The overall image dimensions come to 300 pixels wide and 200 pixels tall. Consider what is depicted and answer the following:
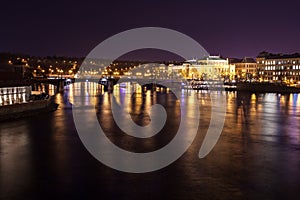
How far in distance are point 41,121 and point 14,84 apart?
122 inches

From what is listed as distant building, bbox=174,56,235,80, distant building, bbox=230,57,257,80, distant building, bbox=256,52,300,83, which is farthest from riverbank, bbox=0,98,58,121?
distant building, bbox=174,56,235,80

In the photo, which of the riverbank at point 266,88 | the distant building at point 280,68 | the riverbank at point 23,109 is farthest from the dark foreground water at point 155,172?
the distant building at point 280,68

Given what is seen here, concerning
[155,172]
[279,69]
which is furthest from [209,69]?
[155,172]

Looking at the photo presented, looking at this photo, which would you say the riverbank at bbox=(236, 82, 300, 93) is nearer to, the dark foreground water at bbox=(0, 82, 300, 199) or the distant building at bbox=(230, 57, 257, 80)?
the distant building at bbox=(230, 57, 257, 80)

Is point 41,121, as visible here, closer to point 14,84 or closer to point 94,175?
point 14,84

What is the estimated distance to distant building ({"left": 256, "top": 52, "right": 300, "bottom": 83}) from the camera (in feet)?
199

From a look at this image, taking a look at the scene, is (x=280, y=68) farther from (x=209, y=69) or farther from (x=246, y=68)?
(x=209, y=69)

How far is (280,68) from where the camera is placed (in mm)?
64062

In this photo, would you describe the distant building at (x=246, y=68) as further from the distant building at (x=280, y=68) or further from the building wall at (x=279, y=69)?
the building wall at (x=279, y=69)

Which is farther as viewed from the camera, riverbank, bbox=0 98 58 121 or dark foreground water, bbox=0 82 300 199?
riverbank, bbox=0 98 58 121

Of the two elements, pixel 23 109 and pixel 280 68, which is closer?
pixel 23 109

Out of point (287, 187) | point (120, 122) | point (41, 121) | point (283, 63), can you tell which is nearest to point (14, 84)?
point (41, 121)

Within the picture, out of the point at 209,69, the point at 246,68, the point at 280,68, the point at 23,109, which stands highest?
the point at 209,69

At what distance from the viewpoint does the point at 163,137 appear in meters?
13.0
